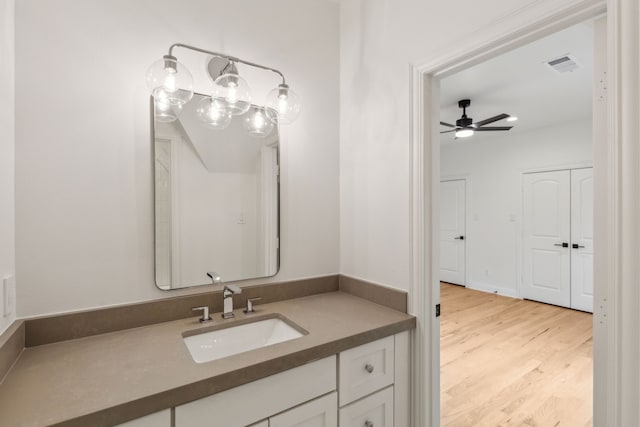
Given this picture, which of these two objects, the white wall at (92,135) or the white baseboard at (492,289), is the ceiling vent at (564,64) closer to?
the white wall at (92,135)

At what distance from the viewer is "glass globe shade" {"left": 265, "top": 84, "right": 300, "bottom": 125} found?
1.52 metres

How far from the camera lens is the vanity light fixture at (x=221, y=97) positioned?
126 cm

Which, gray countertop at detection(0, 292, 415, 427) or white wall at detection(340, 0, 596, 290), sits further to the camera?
white wall at detection(340, 0, 596, 290)

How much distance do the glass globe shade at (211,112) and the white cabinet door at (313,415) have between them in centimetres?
130

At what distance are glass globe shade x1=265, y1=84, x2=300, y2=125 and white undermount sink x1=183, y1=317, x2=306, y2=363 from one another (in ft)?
3.39

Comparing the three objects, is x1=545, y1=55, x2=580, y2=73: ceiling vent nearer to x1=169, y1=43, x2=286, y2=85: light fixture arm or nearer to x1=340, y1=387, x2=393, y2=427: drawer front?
x1=169, y1=43, x2=286, y2=85: light fixture arm

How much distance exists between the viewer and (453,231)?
568 centimetres

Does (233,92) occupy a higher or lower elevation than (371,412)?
higher

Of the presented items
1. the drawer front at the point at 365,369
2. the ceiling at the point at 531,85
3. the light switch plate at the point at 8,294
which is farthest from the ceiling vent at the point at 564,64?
the light switch plate at the point at 8,294

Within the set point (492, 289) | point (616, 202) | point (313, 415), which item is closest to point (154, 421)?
point (313, 415)

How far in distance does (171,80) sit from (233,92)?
29cm

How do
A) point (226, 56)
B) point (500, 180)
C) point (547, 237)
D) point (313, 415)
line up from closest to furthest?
point (313, 415), point (226, 56), point (547, 237), point (500, 180)

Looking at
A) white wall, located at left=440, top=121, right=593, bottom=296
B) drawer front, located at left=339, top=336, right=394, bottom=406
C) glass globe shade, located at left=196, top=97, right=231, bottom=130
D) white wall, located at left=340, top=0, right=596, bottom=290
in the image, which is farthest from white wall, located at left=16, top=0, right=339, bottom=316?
white wall, located at left=440, top=121, right=593, bottom=296

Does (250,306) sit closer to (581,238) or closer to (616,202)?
(616,202)
